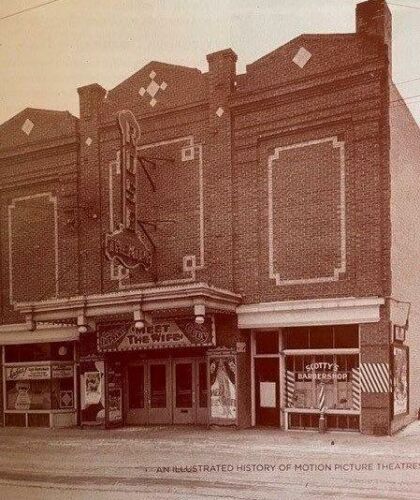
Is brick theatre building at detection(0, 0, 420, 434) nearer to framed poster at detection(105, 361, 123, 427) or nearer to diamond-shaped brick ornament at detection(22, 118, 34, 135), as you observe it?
framed poster at detection(105, 361, 123, 427)

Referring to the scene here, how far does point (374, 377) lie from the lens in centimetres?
1312

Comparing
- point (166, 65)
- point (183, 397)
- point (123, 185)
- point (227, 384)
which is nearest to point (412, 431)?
point (227, 384)

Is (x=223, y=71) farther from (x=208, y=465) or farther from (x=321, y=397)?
(x=208, y=465)

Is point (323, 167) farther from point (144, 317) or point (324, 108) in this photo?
point (144, 317)

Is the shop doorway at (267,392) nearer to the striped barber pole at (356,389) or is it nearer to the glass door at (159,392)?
the striped barber pole at (356,389)

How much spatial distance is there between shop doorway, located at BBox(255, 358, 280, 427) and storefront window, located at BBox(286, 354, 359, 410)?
383 millimetres

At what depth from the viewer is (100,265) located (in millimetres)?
16375

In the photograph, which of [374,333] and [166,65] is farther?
[166,65]

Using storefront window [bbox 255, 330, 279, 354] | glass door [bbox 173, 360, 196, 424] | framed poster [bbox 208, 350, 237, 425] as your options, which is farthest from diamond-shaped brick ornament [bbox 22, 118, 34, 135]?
storefront window [bbox 255, 330, 279, 354]

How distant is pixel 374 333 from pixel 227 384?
133 inches

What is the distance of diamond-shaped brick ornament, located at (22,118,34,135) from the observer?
17.0m

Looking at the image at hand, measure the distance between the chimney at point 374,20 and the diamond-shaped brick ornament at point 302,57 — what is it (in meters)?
1.13

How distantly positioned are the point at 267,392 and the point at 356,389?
213 cm

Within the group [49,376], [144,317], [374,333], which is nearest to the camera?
[374,333]
